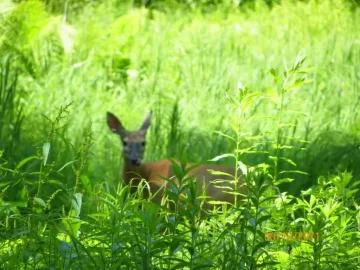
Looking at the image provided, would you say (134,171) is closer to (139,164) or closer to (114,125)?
(139,164)

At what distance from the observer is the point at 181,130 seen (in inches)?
297

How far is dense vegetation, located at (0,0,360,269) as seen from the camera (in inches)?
137

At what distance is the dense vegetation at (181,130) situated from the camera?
3490mm

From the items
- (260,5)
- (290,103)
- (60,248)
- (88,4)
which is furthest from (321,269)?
(260,5)
